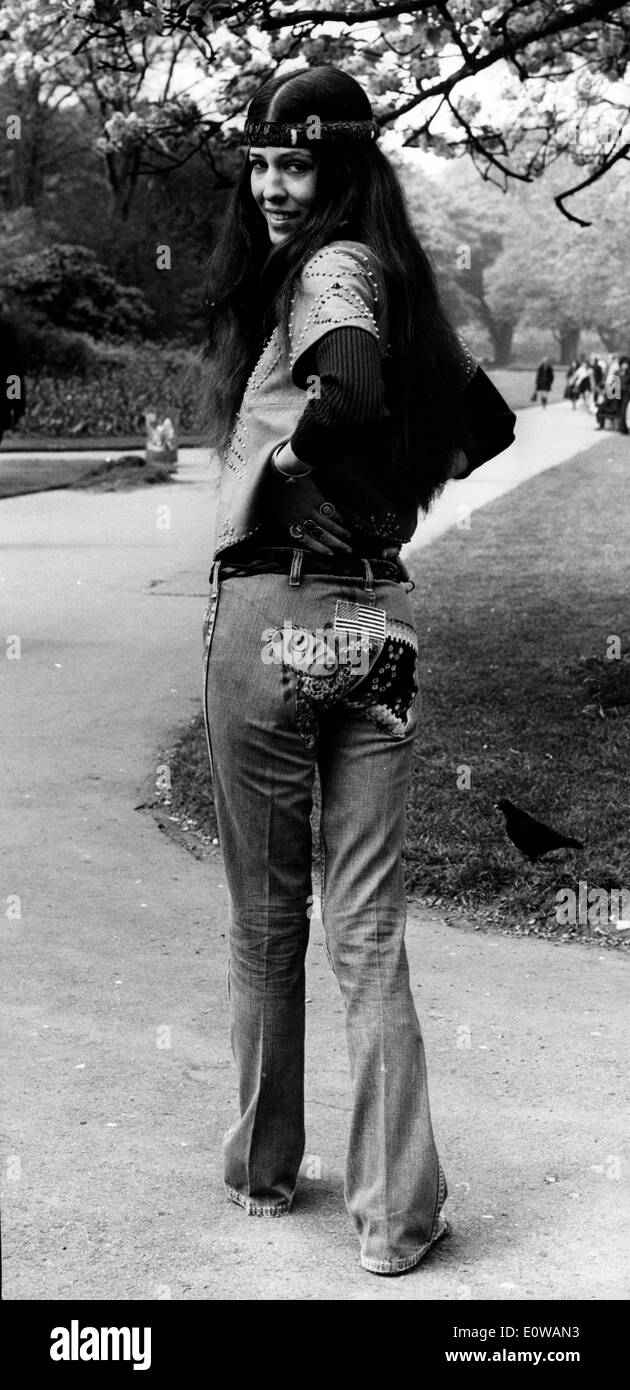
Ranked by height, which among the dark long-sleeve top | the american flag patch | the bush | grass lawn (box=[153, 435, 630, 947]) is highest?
the dark long-sleeve top

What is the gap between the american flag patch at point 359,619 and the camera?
2857mm

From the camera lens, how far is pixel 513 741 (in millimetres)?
6871

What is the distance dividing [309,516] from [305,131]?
0.64m

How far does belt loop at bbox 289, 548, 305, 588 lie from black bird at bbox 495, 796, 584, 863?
8.00 ft

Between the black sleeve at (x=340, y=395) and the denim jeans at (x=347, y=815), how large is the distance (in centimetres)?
25

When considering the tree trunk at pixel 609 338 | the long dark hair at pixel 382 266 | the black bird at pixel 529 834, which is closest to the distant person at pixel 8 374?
the black bird at pixel 529 834

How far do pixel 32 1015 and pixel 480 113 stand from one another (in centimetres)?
796

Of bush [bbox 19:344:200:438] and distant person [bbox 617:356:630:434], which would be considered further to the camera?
distant person [bbox 617:356:630:434]

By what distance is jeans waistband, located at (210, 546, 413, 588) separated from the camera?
2.84 metres

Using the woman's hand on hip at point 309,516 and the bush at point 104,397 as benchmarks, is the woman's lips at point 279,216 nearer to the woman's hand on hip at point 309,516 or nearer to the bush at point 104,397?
the woman's hand on hip at point 309,516
